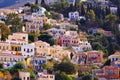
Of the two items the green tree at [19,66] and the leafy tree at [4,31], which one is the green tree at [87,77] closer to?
the green tree at [19,66]

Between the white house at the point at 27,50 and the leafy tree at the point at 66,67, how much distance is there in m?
2.99

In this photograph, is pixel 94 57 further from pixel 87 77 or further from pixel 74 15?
pixel 74 15

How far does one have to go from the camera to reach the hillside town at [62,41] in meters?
47.7

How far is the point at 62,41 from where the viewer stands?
56938mm

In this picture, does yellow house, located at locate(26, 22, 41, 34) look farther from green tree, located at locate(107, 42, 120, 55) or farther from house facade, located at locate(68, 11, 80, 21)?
house facade, located at locate(68, 11, 80, 21)

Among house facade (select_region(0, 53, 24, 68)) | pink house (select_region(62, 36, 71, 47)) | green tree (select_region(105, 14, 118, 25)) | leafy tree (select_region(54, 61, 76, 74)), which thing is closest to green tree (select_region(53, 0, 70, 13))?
green tree (select_region(105, 14, 118, 25))

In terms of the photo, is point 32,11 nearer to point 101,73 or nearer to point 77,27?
point 77,27

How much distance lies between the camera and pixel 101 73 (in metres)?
48.5

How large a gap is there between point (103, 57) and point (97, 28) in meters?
10.2

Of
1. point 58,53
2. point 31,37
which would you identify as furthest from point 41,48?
point 31,37

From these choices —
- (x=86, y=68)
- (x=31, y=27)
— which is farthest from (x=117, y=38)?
(x=86, y=68)

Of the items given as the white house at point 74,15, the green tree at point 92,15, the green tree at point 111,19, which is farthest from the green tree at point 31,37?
the white house at point 74,15

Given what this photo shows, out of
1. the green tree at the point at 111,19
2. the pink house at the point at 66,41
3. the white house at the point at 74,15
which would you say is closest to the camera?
the pink house at the point at 66,41

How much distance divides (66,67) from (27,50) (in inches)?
146
